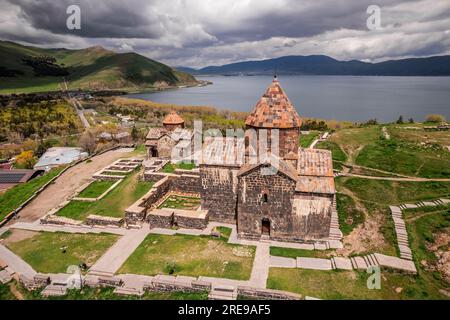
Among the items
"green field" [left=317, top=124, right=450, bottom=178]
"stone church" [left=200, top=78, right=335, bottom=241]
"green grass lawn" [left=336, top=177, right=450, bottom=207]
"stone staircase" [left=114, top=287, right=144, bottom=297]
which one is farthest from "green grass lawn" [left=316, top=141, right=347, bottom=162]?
"stone staircase" [left=114, top=287, right=144, bottom=297]

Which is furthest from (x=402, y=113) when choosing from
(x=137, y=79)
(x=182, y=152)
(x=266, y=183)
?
(x=137, y=79)

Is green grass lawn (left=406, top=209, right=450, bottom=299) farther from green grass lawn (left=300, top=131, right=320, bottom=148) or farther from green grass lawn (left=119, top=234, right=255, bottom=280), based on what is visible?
green grass lawn (left=300, top=131, right=320, bottom=148)

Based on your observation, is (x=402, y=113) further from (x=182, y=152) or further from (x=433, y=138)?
(x=182, y=152)

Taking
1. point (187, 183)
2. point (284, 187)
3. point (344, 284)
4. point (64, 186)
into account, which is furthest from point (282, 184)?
point (64, 186)

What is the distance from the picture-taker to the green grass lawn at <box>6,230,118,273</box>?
15570mm

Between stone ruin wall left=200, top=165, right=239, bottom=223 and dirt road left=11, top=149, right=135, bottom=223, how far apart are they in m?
12.7

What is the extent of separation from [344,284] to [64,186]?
24138 mm

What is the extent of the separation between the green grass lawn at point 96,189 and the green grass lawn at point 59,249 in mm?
5223

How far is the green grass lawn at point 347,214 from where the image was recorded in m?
17.8

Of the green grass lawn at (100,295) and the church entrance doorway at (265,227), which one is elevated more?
the church entrance doorway at (265,227)

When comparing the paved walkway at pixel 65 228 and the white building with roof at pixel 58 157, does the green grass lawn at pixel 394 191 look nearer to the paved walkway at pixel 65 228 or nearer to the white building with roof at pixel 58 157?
the paved walkway at pixel 65 228

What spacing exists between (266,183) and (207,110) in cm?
6288

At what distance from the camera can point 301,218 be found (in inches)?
632

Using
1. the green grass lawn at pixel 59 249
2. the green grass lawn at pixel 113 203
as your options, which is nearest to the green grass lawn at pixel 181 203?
the green grass lawn at pixel 113 203
